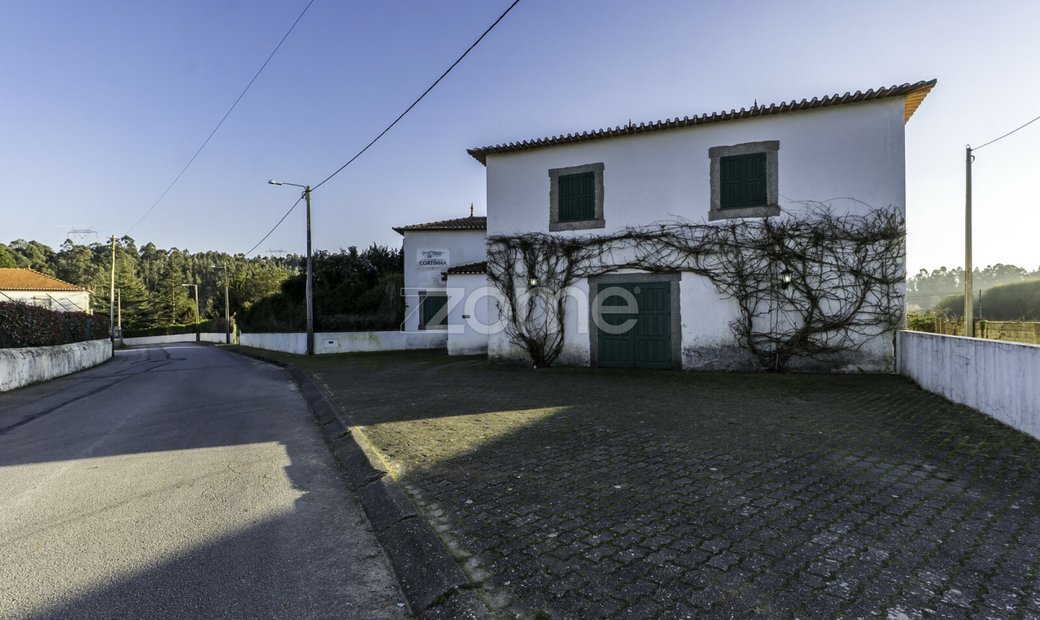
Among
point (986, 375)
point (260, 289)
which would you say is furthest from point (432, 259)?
point (260, 289)

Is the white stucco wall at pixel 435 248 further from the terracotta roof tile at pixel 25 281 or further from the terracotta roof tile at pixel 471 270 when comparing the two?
the terracotta roof tile at pixel 25 281

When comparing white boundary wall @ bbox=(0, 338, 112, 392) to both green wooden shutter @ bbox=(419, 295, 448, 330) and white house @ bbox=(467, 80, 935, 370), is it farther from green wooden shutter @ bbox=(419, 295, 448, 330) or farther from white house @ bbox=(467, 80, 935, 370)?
green wooden shutter @ bbox=(419, 295, 448, 330)

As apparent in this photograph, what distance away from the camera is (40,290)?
145 feet

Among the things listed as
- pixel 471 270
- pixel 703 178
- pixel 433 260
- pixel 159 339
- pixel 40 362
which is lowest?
pixel 159 339

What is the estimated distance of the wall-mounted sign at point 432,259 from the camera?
20.3m

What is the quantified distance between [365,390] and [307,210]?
12.6 m

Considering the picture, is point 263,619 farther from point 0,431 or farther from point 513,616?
point 0,431

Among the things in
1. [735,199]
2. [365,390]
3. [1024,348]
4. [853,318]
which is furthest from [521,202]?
[1024,348]

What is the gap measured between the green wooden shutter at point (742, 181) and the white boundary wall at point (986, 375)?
13.6ft

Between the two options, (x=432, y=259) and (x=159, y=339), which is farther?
(x=159, y=339)

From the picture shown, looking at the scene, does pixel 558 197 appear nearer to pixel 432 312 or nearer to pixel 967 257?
pixel 432 312

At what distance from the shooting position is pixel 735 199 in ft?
35.9

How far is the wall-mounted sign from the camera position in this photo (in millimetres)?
20344

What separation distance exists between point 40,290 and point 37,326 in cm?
4321
